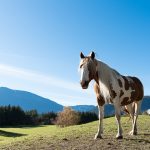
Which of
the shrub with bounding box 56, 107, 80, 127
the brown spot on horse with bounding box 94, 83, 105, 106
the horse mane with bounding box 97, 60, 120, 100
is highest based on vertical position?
the shrub with bounding box 56, 107, 80, 127

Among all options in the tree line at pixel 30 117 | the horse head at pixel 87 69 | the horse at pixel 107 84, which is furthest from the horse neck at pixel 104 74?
the tree line at pixel 30 117

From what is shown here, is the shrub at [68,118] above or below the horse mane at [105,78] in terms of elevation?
above

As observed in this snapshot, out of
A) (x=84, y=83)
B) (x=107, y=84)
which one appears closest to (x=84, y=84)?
(x=84, y=83)

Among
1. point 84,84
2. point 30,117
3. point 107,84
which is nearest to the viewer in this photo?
point 84,84

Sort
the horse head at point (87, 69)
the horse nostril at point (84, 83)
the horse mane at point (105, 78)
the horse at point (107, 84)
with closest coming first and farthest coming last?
the horse nostril at point (84, 83) < the horse head at point (87, 69) < the horse at point (107, 84) < the horse mane at point (105, 78)

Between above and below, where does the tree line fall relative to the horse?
above

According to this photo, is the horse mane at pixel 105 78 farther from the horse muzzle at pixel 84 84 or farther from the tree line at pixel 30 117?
the tree line at pixel 30 117

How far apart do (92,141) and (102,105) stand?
158 cm

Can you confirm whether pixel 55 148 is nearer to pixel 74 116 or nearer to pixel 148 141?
pixel 148 141

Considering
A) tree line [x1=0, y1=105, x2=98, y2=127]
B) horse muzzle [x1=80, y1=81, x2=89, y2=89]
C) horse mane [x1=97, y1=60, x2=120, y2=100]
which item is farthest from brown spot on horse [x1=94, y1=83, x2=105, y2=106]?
tree line [x1=0, y1=105, x2=98, y2=127]

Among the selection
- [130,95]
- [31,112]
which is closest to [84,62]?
[130,95]

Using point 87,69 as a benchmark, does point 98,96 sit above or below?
below

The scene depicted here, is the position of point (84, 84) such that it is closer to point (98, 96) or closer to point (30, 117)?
point (98, 96)

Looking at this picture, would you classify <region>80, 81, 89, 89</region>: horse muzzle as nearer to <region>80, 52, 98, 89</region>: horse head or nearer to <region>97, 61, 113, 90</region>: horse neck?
<region>80, 52, 98, 89</region>: horse head
